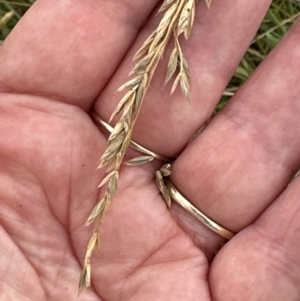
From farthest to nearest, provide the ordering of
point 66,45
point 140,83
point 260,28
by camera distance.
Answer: point 260,28 < point 66,45 < point 140,83

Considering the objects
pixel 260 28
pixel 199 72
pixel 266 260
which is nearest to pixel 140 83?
pixel 199 72

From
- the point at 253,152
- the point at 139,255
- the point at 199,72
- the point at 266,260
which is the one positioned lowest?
the point at 139,255

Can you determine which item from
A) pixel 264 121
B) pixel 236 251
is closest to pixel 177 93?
pixel 264 121

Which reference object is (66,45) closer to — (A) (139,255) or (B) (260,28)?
(A) (139,255)

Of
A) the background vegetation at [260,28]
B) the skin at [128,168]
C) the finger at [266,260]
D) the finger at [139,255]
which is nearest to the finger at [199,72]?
the skin at [128,168]

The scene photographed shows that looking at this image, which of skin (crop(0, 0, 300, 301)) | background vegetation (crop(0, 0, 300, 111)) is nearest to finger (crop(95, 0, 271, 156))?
skin (crop(0, 0, 300, 301))

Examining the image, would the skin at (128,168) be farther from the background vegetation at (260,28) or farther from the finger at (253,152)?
the background vegetation at (260,28)

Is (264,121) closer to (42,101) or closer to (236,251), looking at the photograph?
(236,251)
